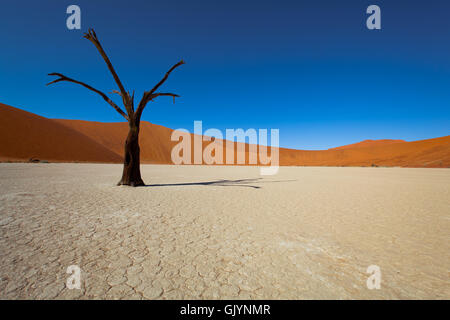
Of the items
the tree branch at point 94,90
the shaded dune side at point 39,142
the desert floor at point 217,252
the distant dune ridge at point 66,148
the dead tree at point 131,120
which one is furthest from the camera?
the distant dune ridge at point 66,148

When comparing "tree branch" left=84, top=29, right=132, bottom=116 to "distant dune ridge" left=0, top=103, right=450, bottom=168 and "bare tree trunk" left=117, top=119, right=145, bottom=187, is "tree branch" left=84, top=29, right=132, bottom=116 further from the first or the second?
"distant dune ridge" left=0, top=103, right=450, bottom=168

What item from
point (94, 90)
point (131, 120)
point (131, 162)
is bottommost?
point (131, 162)

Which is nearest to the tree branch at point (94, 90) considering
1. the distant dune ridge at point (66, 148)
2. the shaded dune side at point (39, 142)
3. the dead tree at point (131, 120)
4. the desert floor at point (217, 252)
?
the dead tree at point (131, 120)

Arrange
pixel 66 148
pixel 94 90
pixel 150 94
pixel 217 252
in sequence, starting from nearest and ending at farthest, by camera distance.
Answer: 1. pixel 217 252
2. pixel 94 90
3. pixel 150 94
4. pixel 66 148

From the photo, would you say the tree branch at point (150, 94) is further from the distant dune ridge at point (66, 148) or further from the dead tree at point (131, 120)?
the distant dune ridge at point (66, 148)

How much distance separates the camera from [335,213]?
4715mm

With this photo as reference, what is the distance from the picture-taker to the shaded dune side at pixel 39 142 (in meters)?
27.7

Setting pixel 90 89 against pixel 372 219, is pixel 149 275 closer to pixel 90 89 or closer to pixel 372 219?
pixel 372 219

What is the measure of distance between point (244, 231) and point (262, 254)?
88 centimetres

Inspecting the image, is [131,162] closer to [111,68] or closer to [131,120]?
[131,120]

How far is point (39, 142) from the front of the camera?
102 ft

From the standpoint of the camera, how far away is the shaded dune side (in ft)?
91.0

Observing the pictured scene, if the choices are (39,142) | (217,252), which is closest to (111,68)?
(217,252)
